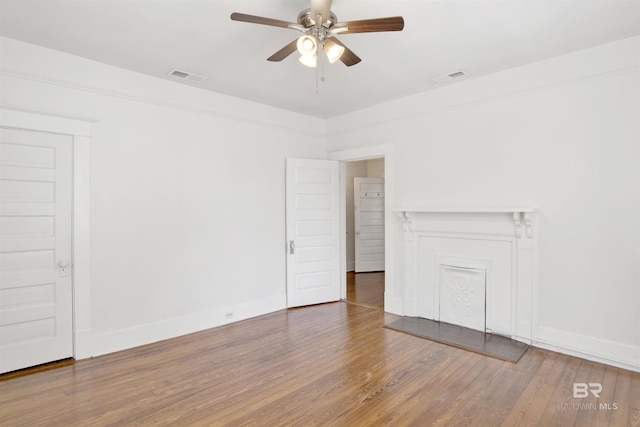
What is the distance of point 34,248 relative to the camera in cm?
305

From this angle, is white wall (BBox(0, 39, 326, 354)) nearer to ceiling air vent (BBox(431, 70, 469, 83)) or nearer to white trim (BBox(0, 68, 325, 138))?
white trim (BBox(0, 68, 325, 138))

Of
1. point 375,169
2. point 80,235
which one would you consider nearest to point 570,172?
point 80,235

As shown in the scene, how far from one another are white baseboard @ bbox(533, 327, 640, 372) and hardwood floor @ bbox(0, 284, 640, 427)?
0.27 feet

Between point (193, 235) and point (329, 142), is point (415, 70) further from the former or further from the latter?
point (193, 235)

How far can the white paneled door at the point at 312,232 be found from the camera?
4.91 meters

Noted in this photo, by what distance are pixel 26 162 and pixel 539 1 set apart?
4.44m

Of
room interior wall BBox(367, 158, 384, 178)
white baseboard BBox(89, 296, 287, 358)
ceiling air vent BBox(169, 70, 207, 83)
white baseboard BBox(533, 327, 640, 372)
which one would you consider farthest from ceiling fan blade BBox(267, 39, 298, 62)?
room interior wall BBox(367, 158, 384, 178)

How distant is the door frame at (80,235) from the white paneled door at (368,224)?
5300mm

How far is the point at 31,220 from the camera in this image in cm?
303

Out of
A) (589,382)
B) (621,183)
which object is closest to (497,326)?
(589,382)

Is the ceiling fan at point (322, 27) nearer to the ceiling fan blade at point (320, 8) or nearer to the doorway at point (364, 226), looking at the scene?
the ceiling fan blade at point (320, 8)

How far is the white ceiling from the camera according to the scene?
8.03 feet

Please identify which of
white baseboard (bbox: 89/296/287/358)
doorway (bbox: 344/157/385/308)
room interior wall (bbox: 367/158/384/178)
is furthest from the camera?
room interior wall (bbox: 367/158/384/178)

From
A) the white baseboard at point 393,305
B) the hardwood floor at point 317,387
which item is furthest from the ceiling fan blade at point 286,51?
the white baseboard at point 393,305
